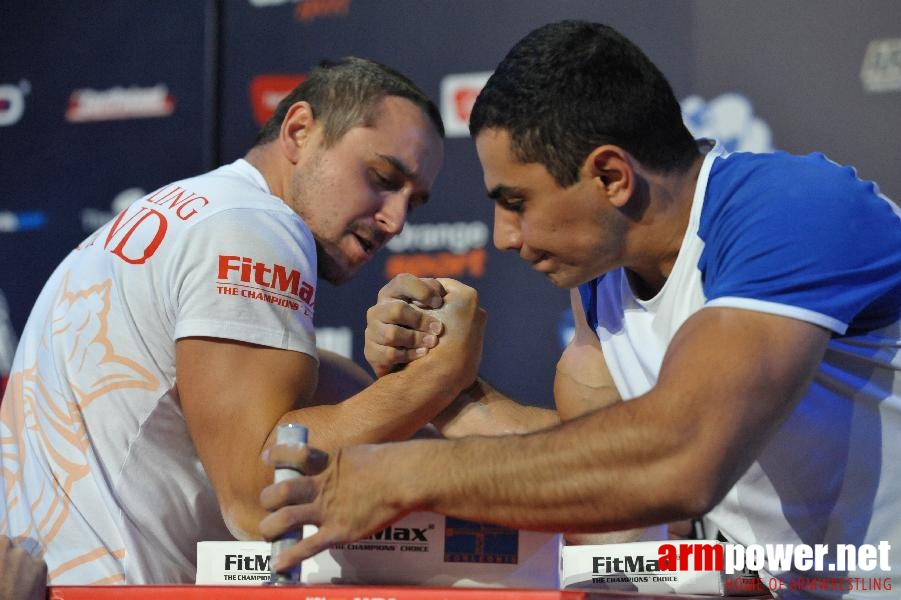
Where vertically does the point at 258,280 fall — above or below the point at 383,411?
above

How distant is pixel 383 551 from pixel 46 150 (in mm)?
2590

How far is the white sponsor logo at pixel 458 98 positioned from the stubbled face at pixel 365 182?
0.83 metres

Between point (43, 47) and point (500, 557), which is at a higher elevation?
point (43, 47)

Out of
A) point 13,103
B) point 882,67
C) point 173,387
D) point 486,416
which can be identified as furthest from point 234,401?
point 13,103

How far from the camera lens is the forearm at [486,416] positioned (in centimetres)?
177

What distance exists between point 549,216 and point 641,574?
0.48m

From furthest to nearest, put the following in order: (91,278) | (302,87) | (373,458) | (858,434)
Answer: (302,87) → (91,278) → (858,434) → (373,458)

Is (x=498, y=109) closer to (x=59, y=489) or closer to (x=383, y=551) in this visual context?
(x=383, y=551)

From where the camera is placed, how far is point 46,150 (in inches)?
133

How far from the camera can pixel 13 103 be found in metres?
3.45

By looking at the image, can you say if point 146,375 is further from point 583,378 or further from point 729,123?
point 729,123

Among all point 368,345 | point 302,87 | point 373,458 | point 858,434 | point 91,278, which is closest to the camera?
point 373,458

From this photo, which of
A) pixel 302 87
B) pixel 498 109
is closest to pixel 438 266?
pixel 302 87

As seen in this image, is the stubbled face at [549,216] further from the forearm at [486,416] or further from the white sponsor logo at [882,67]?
the white sponsor logo at [882,67]
